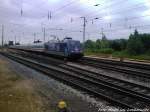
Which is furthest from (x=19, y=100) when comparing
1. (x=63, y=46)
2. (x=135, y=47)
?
(x=135, y=47)

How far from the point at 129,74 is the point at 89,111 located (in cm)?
1288

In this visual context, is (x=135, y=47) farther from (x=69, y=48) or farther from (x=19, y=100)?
(x=19, y=100)

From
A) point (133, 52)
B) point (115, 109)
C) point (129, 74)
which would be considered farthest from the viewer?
point (133, 52)

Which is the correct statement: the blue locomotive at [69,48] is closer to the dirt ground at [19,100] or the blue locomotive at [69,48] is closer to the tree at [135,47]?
the tree at [135,47]

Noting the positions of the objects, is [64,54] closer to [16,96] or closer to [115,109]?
[16,96]

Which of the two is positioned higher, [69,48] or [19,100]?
[69,48]

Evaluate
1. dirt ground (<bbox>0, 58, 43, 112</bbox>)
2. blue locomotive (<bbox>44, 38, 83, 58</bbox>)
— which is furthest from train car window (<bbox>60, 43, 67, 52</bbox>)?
dirt ground (<bbox>0, 58, 43, 112</bbox>)

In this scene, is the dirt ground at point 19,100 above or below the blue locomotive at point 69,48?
below

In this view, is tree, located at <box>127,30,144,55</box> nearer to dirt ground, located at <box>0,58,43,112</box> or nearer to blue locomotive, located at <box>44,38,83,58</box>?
blue locomotive, located at <box>44,38,83,58</box>

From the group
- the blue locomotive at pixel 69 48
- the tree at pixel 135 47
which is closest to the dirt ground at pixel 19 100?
the blue locomotive at pixel 69 48

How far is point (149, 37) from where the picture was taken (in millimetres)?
61219

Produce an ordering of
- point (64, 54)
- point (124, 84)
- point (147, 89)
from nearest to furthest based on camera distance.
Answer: point (147, 89) < point (124, 84) < point (64, 54)

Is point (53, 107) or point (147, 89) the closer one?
point (53, 107)

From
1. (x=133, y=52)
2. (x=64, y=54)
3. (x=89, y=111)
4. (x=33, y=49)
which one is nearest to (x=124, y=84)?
(x=89, y=111)
